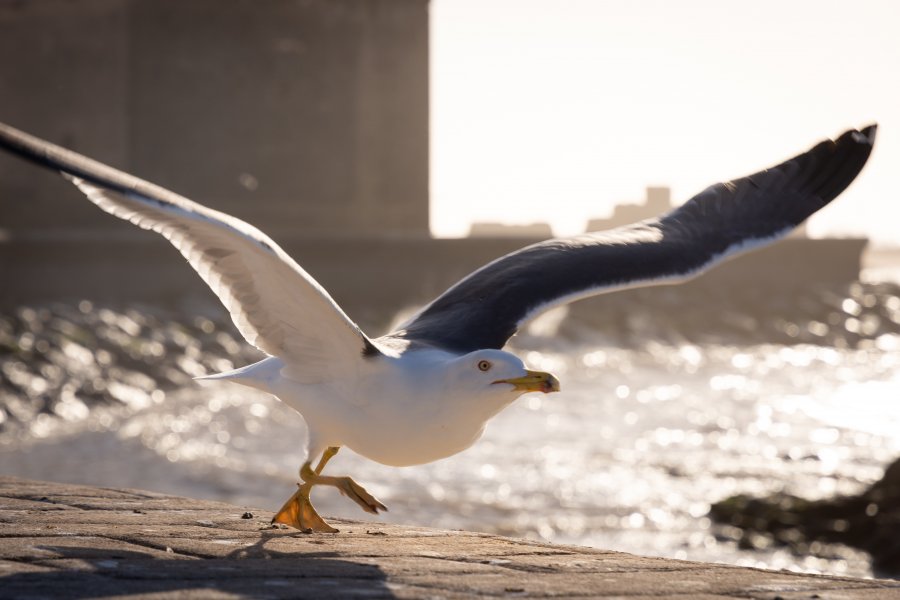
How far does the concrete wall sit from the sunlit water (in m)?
8.55


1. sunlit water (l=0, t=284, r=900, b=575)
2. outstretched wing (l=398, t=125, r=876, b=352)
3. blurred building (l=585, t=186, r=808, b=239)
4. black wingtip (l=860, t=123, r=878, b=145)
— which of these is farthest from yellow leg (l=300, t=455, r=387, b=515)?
blurred building (l=585, t=186, r=808, b=239)

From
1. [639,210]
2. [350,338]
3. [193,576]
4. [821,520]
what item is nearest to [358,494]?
[350,338]

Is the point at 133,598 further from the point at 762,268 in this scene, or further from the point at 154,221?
the point at 762,268

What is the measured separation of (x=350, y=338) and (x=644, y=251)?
5.99 ft

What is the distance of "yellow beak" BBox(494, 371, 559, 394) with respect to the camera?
4555mm

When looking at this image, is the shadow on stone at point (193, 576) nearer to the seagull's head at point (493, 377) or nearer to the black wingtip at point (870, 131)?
the seagull's head at point (493, 377)

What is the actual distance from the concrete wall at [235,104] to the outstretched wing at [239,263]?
65.8 ft

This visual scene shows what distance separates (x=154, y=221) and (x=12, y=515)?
1.10 meters

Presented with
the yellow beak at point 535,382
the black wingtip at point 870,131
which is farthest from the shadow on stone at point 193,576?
the black wingtip at point 870,131

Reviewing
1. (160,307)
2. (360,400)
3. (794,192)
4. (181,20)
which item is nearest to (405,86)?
(181,20)

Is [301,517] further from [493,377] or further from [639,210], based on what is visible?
[639,210]

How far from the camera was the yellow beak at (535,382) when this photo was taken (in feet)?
14.9

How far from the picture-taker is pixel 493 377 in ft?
15.0

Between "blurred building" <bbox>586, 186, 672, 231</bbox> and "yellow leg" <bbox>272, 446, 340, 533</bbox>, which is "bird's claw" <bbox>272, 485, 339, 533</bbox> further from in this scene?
"blurred building" <bbox>586, 186, 672, 231</bbox>
